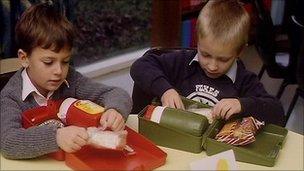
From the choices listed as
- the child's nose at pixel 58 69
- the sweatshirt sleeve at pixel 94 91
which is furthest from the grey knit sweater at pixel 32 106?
the child's nose at pixel 58 69

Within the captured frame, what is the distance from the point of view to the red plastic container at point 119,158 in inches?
46.5

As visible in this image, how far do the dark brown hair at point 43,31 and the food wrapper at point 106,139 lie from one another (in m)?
0.30

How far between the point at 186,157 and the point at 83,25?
204 cm

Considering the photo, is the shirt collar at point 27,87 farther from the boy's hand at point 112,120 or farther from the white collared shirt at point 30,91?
the boy's hand at point 112,120

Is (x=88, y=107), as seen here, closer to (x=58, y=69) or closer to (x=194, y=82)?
(x=58, y=69)

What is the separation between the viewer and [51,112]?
1284mm

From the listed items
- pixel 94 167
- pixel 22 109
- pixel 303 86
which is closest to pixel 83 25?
pixel 303 86

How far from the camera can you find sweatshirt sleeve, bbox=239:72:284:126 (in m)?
1.47

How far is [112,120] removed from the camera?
126 cm

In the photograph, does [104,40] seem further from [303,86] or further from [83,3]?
[303,86]

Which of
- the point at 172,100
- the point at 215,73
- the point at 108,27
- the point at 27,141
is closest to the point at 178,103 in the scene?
the point at 172,100

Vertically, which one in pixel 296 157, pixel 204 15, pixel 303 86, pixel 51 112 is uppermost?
pixel 204 15

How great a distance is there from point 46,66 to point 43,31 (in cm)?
10

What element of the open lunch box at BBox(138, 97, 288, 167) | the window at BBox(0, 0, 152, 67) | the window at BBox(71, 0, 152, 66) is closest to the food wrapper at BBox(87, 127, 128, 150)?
the open lunch box at BBox(138, 97, 288, 167)
